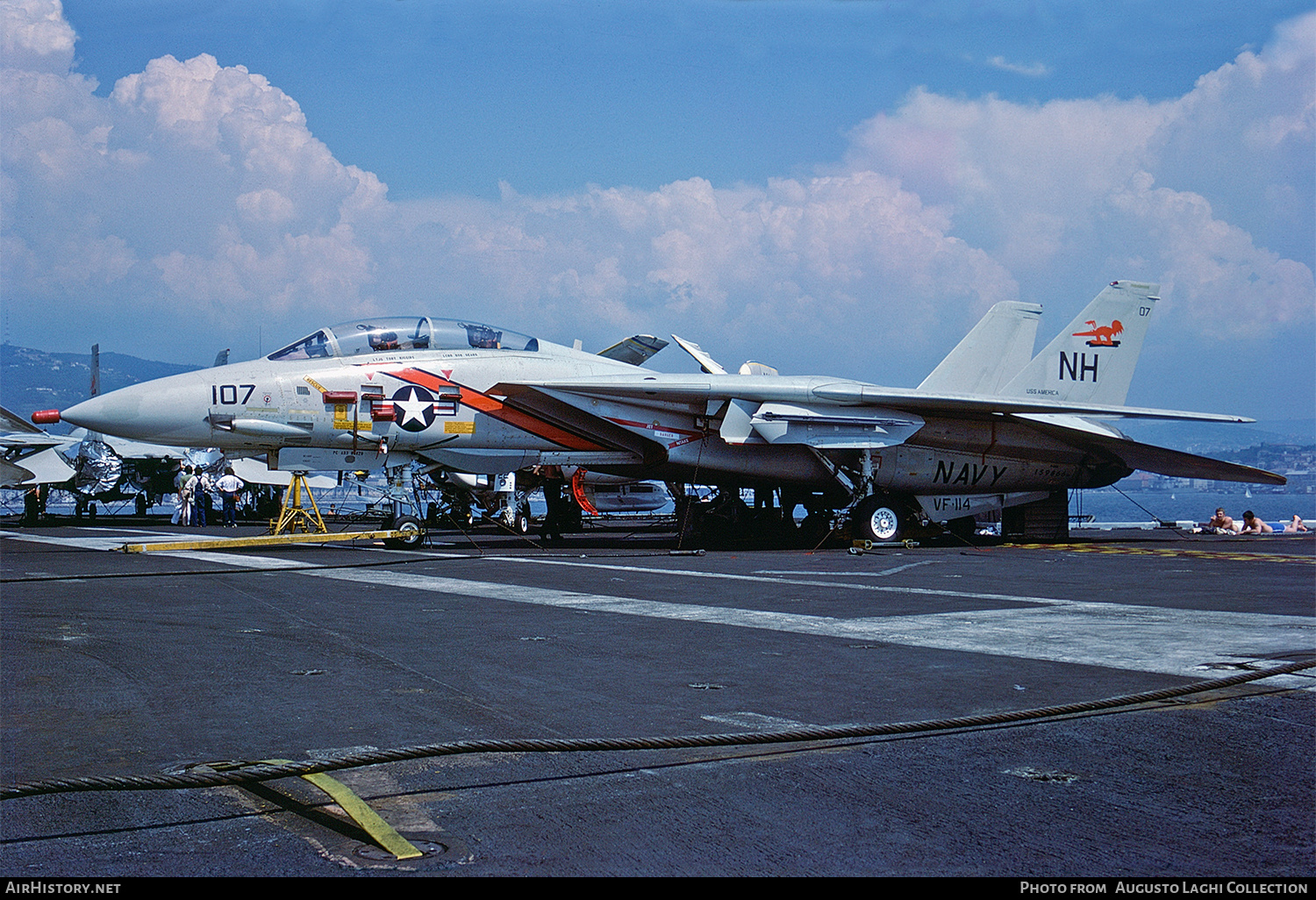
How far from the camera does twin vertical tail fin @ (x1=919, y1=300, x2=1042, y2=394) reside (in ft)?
70.2

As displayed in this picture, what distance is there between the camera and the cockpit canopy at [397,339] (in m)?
15.8

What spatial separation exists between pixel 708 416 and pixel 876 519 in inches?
144

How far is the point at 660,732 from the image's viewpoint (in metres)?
4.46

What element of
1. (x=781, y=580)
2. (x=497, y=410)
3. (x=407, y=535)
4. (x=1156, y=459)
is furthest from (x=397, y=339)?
(x=1156, y=459)

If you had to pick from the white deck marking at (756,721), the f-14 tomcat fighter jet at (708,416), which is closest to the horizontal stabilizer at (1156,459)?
the f-14 tomcat fighter jet at (708,416)

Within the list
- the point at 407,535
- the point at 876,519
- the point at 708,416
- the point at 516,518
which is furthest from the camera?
the point at 516,518

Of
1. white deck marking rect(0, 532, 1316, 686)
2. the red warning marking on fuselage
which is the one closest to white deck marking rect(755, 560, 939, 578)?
white deck marking rect(0, 532, 1316, 686)

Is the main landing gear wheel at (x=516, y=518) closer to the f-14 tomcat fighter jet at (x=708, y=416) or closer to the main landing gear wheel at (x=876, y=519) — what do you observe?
the f-14 tomcat fighter jet at (x=708, y=416)

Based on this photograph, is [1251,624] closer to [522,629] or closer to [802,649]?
[802,649]

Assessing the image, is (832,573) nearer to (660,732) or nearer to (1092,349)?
(660,732)

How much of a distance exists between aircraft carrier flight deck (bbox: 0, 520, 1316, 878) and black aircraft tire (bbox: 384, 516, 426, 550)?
683 cm

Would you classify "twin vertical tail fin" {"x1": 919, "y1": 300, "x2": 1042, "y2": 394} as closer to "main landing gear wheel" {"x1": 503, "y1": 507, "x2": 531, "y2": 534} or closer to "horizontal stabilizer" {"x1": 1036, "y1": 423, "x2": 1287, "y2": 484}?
"horizontal stabilizer" {"x1": 1036, "y1": 423, "x2": 1287, "y2": 484}
